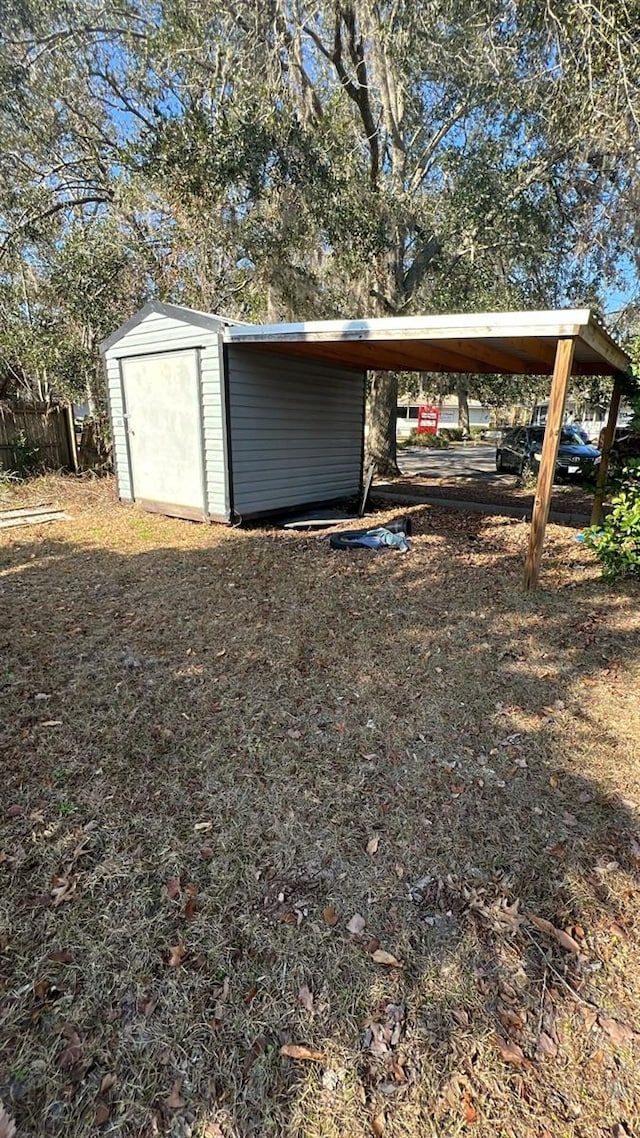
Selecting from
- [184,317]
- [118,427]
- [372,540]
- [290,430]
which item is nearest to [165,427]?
[118,427]

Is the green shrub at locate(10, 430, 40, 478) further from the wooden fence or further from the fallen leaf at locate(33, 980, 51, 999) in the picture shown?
the fallen leaf at locate(33, 980, 51, 999)

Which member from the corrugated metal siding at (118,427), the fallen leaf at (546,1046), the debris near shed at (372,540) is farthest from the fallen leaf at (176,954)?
the corrugated metal siding at (118,427)

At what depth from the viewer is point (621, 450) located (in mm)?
5988

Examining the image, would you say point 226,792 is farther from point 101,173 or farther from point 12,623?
point 101,173

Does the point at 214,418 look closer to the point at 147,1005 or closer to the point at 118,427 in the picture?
the point at 118,427

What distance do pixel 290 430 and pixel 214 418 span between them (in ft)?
4.37

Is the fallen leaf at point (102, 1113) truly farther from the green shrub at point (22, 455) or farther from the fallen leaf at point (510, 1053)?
the green shrub at point (22, 455)

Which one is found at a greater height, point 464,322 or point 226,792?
point 464,322

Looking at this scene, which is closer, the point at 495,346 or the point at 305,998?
the point at 305,998

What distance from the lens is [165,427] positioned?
739 centimetres

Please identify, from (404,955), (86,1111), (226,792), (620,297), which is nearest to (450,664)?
(226,792)

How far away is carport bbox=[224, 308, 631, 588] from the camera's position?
14.6 ft

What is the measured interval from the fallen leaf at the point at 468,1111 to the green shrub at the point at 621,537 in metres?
4.61

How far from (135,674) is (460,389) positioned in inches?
1068
